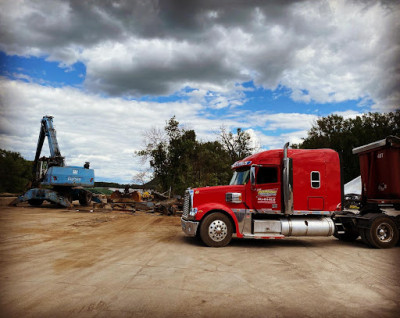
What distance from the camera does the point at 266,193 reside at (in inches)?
377

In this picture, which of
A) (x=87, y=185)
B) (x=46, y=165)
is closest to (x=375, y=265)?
(x=87, y=185)

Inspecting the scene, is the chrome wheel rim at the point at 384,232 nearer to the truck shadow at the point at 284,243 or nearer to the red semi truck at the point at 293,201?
the red semi truck at the point at 293,201

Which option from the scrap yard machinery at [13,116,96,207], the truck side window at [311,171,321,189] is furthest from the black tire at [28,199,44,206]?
the truck side window at [311,171,321,189]

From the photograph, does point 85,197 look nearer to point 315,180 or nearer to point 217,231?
point 217,231

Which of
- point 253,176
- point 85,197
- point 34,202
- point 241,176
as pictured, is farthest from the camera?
point 85,197

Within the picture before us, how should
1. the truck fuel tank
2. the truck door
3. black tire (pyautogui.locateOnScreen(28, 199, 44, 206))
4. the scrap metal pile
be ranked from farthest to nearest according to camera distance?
black tire (pyautogui.locateOnScreen(28, 199, 44, 206)) → the scrap metal pile → the truck door → the truck fuel tank

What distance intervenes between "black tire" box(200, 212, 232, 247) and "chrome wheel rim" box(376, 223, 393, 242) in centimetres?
472

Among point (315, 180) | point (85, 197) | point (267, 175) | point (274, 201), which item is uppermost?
point (267, 175)

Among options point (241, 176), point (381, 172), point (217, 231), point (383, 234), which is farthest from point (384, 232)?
point (217, 231)

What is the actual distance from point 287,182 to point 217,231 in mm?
2643

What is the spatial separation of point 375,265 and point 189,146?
24259mm

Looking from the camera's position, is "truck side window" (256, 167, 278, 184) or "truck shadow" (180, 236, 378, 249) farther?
"truck shadow" (180, 236, 378, 249)

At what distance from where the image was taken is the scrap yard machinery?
73.2ft

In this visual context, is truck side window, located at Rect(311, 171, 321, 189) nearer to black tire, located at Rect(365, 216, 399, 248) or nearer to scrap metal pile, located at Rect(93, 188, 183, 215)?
black tire, located at Rect(365, 216, 399, 248)
